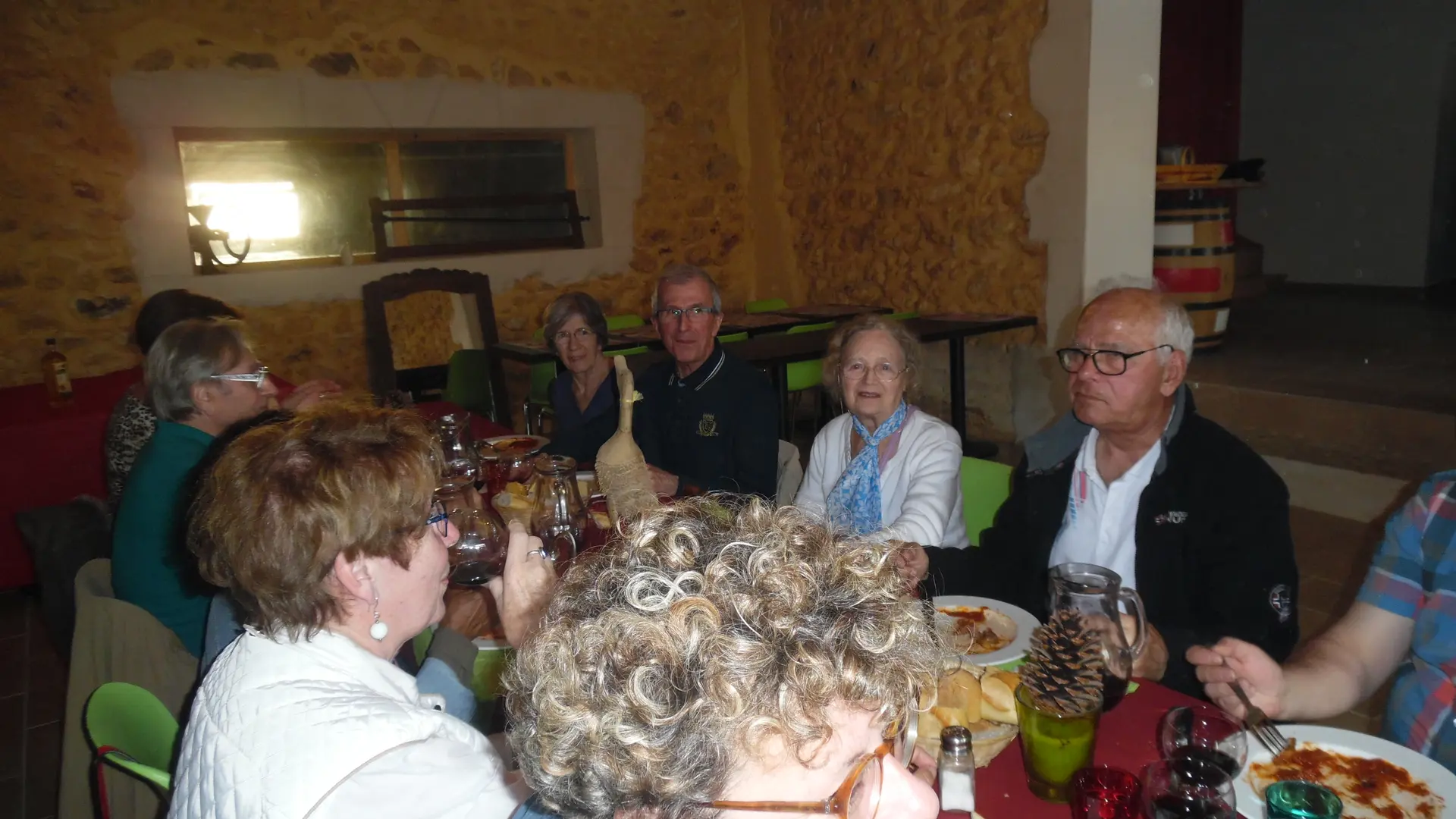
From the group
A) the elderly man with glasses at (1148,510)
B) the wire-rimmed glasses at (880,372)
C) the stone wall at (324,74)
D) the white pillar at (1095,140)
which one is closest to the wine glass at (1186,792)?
the elderly man with glasses at (1148,510)

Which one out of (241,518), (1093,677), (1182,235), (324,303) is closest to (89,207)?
(324,303)

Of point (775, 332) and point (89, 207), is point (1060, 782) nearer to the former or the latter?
point (775, 332)

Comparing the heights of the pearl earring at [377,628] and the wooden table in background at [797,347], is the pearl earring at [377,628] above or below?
below

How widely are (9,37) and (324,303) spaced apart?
202 cm

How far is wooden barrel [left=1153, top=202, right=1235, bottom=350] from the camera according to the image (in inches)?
219

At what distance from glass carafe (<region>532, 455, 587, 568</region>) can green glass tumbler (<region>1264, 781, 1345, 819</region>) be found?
47.1 inches

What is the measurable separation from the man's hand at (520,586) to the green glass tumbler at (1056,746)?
69 cm

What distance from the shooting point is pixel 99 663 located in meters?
1.55

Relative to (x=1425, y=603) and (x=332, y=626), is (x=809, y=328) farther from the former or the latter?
(x=332, y=626)

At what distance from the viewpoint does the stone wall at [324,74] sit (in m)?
4.85

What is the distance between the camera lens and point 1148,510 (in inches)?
70.3

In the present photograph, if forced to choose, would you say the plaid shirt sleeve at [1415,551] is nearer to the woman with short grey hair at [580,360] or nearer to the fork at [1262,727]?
the fork at [1262,727]

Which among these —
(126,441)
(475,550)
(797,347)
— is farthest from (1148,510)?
(797,347)

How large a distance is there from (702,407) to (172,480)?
4.81ft
